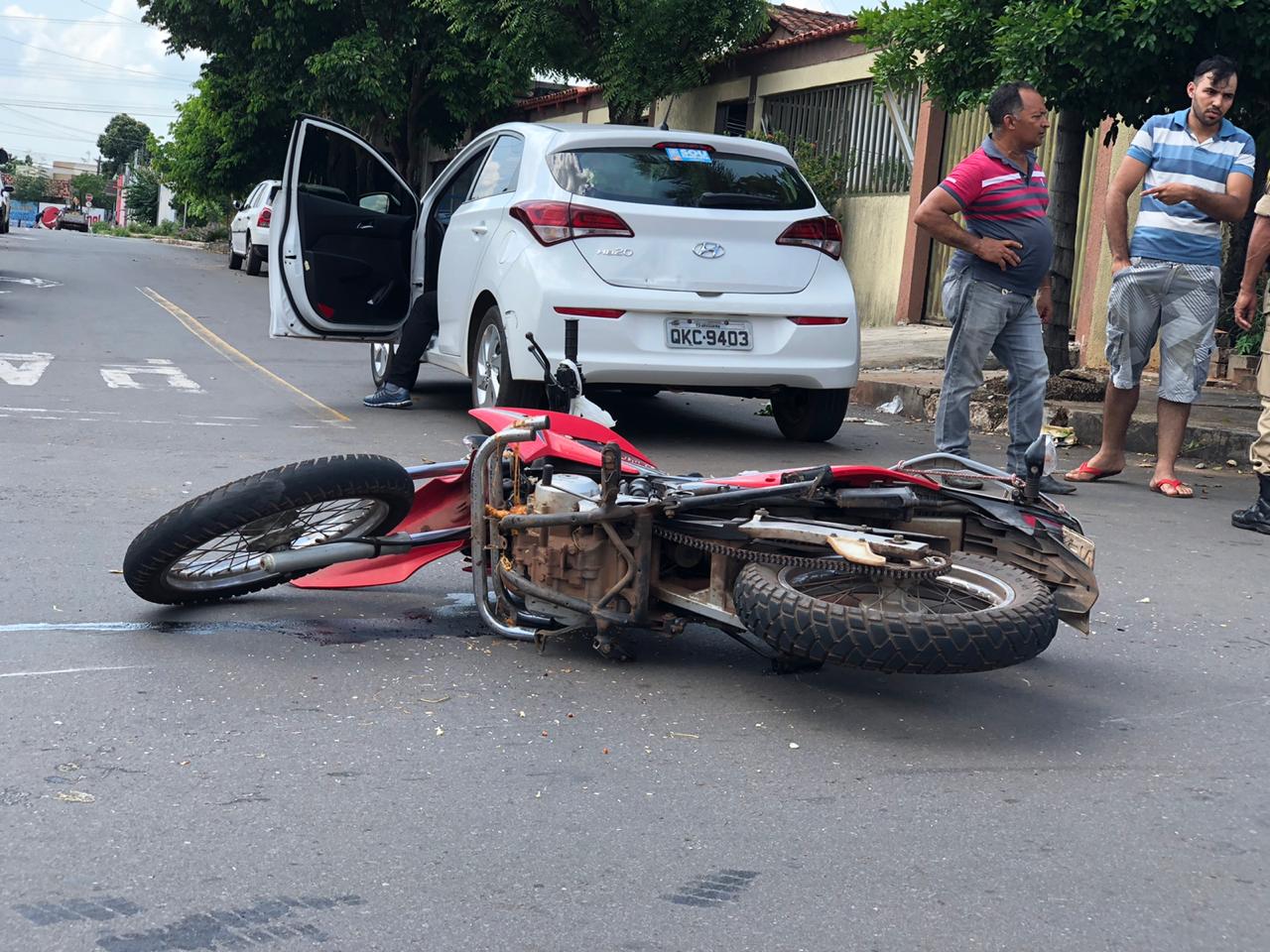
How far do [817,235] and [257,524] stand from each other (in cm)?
453

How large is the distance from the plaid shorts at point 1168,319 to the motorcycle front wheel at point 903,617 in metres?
3.87

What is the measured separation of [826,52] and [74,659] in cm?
1929

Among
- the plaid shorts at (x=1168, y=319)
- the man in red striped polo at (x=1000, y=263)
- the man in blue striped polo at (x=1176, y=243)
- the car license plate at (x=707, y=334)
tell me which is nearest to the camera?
the man in red striped polo at (x=1000, y=263)

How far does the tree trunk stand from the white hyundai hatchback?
2791 millimetres

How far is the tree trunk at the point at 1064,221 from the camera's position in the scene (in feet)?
33.8

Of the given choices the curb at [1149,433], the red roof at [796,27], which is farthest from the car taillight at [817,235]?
the red roof at [796,27]

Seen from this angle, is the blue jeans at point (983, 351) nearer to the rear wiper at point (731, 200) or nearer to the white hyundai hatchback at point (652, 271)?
the white hyundai hatchback at point (652, 271)

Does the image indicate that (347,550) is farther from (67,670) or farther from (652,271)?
(652,271)

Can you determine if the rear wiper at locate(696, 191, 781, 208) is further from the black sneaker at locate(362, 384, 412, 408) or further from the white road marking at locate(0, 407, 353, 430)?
the black sneaker at locate(362, 384, 412, 408)

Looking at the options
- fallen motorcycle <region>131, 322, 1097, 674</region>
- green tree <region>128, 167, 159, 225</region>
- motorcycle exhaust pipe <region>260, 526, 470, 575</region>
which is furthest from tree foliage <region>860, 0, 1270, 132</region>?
green tree <region>128, 167, 159, 225</region>

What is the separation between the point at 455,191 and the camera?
357 inches

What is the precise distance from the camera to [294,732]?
133 inches

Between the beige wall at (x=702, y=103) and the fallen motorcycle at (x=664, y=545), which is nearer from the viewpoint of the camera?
the fallen motorcycle at (x=664, y=545)

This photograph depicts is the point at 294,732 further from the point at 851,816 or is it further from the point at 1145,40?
the point at 1145,40
